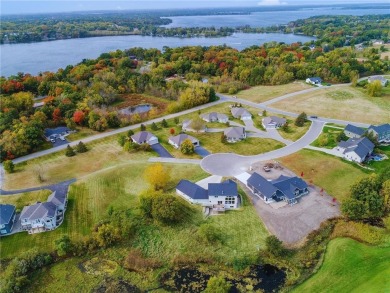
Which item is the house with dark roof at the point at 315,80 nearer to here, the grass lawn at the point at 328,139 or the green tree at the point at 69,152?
the grass lawn at the point at 328,139

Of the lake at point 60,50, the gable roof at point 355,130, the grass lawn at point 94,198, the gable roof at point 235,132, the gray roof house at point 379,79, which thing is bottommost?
the grass lawn at point 94,198

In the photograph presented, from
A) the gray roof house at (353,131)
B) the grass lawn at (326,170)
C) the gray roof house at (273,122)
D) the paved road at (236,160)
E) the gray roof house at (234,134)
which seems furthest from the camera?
the gray roof house at (273,122)

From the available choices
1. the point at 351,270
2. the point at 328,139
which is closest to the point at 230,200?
the point at 351,270

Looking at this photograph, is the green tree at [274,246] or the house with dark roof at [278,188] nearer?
the green tree at [274,246]

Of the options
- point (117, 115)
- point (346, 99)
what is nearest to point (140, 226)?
point (117, 115)

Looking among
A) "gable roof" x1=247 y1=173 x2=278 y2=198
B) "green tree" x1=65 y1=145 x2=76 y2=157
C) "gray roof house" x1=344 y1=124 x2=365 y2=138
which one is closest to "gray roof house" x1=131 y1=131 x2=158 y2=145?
"green tree" x1=65 y1=145 x2=76 y2=157

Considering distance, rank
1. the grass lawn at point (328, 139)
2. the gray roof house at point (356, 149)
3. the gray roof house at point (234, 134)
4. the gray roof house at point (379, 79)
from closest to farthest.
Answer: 1. the gray roof house at point (356, 149)
2. the grass lawn at point (328, 139)
3. the gray roof house at point (234, 134)
4. the gray roof house at point (379, 79)

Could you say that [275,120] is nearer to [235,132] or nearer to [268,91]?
[235,132]

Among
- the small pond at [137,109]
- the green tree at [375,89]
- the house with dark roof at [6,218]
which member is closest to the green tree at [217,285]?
the house with dark roof at [6,218]
